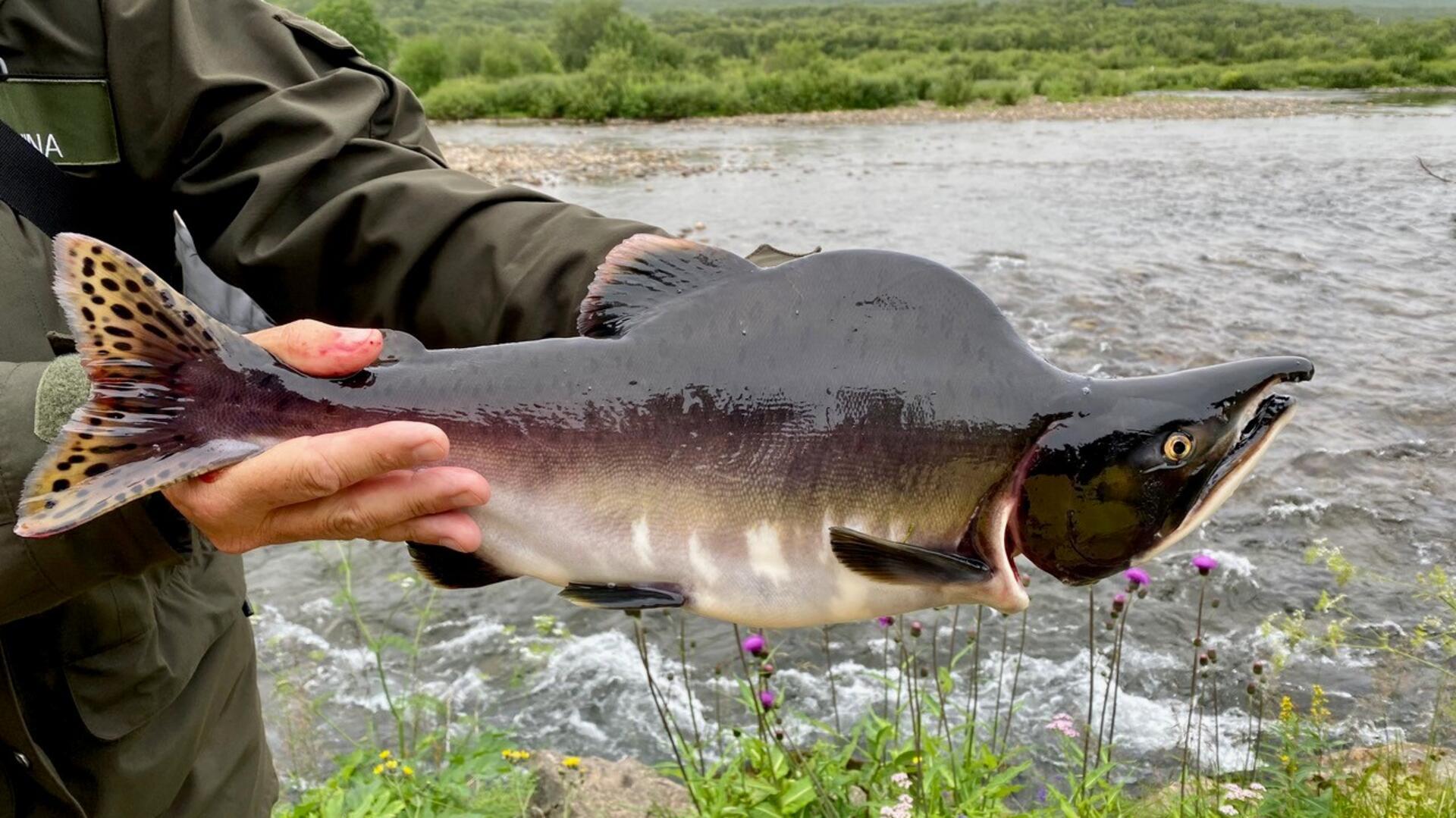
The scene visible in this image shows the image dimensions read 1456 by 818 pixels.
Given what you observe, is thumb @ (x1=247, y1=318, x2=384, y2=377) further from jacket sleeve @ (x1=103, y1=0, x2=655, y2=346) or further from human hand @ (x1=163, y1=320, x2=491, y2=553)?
jacket sleeve @ (x1=103, y1=0, x2=655, y2=346)

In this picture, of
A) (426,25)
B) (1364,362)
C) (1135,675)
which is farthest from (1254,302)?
(426,25)

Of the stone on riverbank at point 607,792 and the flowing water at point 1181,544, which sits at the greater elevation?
the stone on riverbank at point 607,792

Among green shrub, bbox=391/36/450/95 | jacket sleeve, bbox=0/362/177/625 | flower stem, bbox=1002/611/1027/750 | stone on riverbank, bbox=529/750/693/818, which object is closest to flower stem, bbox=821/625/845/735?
flower stem, bbox=1002/611/1027/750

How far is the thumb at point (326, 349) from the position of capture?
1771 millimetres

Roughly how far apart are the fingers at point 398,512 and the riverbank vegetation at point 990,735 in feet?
4.33

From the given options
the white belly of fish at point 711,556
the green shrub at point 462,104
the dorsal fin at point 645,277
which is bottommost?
the green shrub at point 462,104

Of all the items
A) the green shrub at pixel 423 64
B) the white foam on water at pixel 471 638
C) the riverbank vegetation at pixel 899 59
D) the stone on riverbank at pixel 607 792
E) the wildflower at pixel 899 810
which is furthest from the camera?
the green shrub at pixel 423 64

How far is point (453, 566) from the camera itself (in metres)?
1.89

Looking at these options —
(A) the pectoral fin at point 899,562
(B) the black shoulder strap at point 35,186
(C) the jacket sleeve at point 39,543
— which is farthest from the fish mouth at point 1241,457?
(B) the black shoulder strap at point 35,186

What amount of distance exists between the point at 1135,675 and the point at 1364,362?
5863 mm

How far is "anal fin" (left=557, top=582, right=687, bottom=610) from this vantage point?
1.82m

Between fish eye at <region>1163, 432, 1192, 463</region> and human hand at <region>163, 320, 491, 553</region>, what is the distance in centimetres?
117

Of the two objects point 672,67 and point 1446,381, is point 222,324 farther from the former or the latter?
point 672,67

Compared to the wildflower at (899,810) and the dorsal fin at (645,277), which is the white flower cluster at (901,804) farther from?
the dorsal fin at (645,277)
